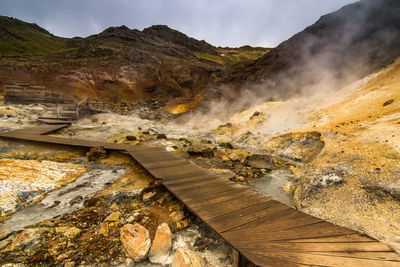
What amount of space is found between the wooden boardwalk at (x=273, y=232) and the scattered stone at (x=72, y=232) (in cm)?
141

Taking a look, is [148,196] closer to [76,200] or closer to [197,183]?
[197,183]

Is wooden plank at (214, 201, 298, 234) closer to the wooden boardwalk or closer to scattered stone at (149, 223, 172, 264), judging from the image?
the wooden boardwalk

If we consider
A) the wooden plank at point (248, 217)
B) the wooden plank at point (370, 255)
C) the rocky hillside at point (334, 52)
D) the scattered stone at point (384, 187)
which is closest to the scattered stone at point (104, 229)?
the wooden plank at point (248, 217)

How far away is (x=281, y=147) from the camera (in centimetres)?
741

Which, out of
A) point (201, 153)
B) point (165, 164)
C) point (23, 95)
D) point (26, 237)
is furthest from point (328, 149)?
point (23, 95)

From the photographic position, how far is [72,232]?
7.64 feet

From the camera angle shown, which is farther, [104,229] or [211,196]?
[211,196]

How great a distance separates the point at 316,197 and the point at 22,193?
18.0 ft

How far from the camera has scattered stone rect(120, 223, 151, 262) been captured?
198cm

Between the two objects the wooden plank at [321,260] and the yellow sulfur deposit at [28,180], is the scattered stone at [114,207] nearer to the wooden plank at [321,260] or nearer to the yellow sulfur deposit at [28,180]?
the yellow sulfur deposit at [28,180]

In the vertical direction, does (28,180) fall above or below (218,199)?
below

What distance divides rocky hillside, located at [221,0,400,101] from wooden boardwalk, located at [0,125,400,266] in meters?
12.1

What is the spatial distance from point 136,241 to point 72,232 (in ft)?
3.19

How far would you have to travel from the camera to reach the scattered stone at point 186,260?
1841 mm
